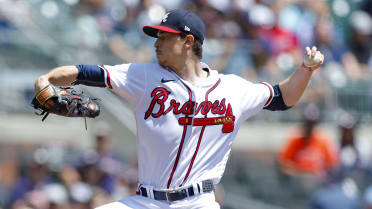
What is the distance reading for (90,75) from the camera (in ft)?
15.3

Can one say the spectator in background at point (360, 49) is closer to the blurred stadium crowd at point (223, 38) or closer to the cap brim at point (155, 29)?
the blurred stadium crowd at point (223, 38)

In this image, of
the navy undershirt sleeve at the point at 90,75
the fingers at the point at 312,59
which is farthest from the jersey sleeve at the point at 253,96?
the navy undershirt sleeve at the point at 90,75

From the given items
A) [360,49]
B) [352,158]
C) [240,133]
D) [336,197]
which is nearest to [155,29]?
[336,197]

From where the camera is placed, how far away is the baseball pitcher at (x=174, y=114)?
4.72m

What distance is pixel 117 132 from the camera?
377 inches

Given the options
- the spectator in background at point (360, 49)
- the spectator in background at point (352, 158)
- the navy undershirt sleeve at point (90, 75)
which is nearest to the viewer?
the navy undershirt sleeve at point (90, 75)

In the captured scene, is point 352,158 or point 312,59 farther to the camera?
point 352,158

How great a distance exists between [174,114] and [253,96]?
61cm

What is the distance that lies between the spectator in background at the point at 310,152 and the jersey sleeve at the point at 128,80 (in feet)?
14.5

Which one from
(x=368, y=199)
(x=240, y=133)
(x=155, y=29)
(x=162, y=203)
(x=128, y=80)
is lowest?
(x=368, y=199)

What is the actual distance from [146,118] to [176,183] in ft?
1.46

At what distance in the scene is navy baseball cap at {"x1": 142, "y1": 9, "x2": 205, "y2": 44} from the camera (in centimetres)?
476

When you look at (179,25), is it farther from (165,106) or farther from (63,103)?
(63,103)

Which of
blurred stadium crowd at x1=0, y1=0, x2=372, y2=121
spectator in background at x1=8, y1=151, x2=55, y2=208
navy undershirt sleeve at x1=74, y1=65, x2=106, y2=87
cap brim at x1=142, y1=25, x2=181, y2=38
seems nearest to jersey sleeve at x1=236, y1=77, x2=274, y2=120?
cap brim at x1=142, y1=25, x2=181, y2=38
